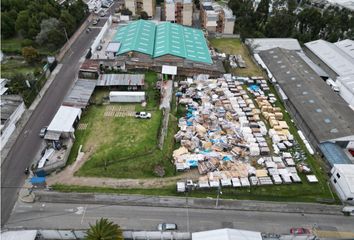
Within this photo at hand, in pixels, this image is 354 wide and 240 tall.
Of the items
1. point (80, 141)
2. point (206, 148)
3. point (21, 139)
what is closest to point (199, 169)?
point (206, 148)

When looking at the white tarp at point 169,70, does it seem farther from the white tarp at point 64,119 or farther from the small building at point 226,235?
the small building at point 226,235

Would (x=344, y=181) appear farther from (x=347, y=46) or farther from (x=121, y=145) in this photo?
(x=347, y=46)

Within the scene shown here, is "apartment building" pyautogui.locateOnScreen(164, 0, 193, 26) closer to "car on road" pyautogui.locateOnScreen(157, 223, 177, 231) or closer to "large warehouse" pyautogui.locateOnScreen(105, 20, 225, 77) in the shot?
"large warehouse" pyautogui.locateOnScreen(105, 20, 225, 77)

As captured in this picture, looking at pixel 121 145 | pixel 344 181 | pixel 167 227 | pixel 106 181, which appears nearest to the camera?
pixel 167 227

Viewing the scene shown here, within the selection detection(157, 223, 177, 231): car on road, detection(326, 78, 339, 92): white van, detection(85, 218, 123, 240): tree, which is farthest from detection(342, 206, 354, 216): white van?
detection(326, 78, 339, 92): white van

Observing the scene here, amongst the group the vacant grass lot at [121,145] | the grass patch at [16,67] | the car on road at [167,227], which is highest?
the grass patch at [16,67]

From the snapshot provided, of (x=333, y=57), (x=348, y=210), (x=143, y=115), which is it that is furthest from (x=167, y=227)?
(x=333, y=57)

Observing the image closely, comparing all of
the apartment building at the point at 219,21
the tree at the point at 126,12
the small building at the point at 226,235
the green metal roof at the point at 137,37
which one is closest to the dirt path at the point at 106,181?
the small building at the point at 226,235
